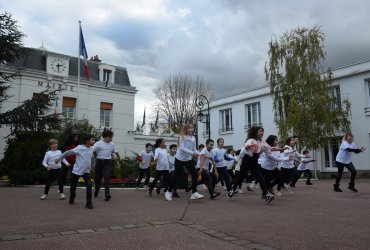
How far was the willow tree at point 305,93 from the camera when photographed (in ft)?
75.7

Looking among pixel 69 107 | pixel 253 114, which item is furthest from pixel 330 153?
pixel 69 107

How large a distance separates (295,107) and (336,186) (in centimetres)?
1176

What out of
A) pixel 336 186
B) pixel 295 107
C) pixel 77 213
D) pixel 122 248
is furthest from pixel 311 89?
pixel 122 248

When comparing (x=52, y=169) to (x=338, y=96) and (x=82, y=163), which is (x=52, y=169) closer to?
(x=82, y=163)

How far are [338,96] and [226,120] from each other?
11.9m

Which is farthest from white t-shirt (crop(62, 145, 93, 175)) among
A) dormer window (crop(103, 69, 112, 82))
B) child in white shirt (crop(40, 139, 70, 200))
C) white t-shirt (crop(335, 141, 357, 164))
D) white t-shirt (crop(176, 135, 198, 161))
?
dormer window (crop(103, 69, 112, 82))

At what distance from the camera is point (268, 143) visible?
973cm

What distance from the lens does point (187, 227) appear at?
5.51 m

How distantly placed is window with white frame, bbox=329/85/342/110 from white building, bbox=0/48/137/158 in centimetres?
1745

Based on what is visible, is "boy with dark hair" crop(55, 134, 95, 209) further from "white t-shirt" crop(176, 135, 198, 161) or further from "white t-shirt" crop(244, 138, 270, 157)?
"white t-shirt" crop(244, 138, 270, 157)

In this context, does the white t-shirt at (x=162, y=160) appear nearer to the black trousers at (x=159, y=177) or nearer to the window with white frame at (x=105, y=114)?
the black trousers at (x=159, y=177)

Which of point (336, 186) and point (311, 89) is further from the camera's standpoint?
point (311, 89)

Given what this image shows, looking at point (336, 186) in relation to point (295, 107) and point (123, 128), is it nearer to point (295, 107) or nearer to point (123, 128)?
point (295, 107)

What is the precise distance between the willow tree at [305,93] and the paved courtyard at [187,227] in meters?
15.8
